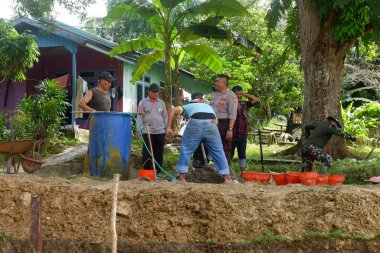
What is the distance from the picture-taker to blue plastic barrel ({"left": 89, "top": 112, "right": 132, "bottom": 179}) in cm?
693

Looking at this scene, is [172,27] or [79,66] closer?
[172,27]

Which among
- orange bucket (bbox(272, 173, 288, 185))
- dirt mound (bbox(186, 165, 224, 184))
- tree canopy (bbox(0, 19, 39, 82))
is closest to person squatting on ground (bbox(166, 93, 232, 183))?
orange bucket (bbox(272, 173, 288, 185))

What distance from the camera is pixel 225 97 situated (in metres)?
7.75

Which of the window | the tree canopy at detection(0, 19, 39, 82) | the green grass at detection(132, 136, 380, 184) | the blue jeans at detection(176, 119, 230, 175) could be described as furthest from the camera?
the window

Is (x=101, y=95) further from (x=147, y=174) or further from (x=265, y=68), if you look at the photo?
(x=265, y=68)

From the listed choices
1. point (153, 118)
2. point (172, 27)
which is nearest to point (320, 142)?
point (153, 118)

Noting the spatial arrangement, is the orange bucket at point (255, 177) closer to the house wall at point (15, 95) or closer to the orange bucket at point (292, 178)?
the orange bucket at point (292, 178)

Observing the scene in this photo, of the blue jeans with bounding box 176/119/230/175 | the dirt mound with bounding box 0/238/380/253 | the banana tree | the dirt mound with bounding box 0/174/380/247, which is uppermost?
the banana tree

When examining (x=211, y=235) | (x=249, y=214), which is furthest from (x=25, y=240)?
(x=249, y=214)

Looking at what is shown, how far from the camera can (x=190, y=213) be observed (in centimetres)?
555

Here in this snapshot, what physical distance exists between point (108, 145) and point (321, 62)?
550cm

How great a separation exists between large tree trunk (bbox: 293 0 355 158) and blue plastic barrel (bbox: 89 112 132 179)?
4991 millimetres

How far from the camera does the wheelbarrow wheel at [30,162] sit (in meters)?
9.13

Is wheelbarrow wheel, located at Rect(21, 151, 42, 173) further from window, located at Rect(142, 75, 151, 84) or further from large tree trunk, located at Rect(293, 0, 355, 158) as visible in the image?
window, located at Rect(142, 75, 151, 84)
